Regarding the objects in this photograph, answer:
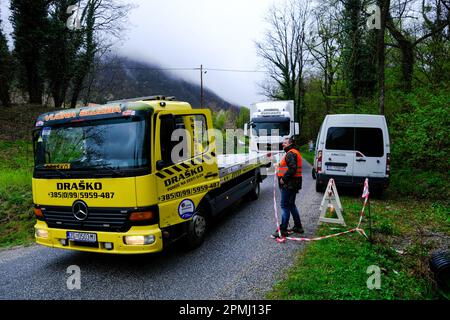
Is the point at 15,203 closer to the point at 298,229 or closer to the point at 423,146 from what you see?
the point at 298,229

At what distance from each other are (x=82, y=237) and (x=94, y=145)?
1.35 metres

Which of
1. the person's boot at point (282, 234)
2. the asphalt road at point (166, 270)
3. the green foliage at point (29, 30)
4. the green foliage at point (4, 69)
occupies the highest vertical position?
the green foliage at point (29, 30)

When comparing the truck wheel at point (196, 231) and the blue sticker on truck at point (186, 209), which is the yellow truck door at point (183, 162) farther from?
the truck wheel at point (196, 231)

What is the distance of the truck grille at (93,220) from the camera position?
433 centimetres

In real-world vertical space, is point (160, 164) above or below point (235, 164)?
above

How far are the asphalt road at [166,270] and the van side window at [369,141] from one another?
3.67 m

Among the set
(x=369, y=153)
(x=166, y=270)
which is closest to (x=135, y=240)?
(x=166, y=270)

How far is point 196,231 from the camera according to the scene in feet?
18.1

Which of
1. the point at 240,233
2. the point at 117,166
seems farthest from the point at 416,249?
the point at 117,166

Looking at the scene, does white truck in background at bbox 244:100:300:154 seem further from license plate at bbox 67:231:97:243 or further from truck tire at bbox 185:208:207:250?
license plate at bbox 67:231:97:243

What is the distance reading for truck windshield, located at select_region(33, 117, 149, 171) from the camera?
14.4 ft

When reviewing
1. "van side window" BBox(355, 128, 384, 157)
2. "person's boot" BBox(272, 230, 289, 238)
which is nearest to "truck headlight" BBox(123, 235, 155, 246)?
"person's boot" BBox(272, 230, 289, 238)

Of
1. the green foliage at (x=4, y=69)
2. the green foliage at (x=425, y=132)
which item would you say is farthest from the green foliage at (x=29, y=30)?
the green foliage at (x=425, y=132)
